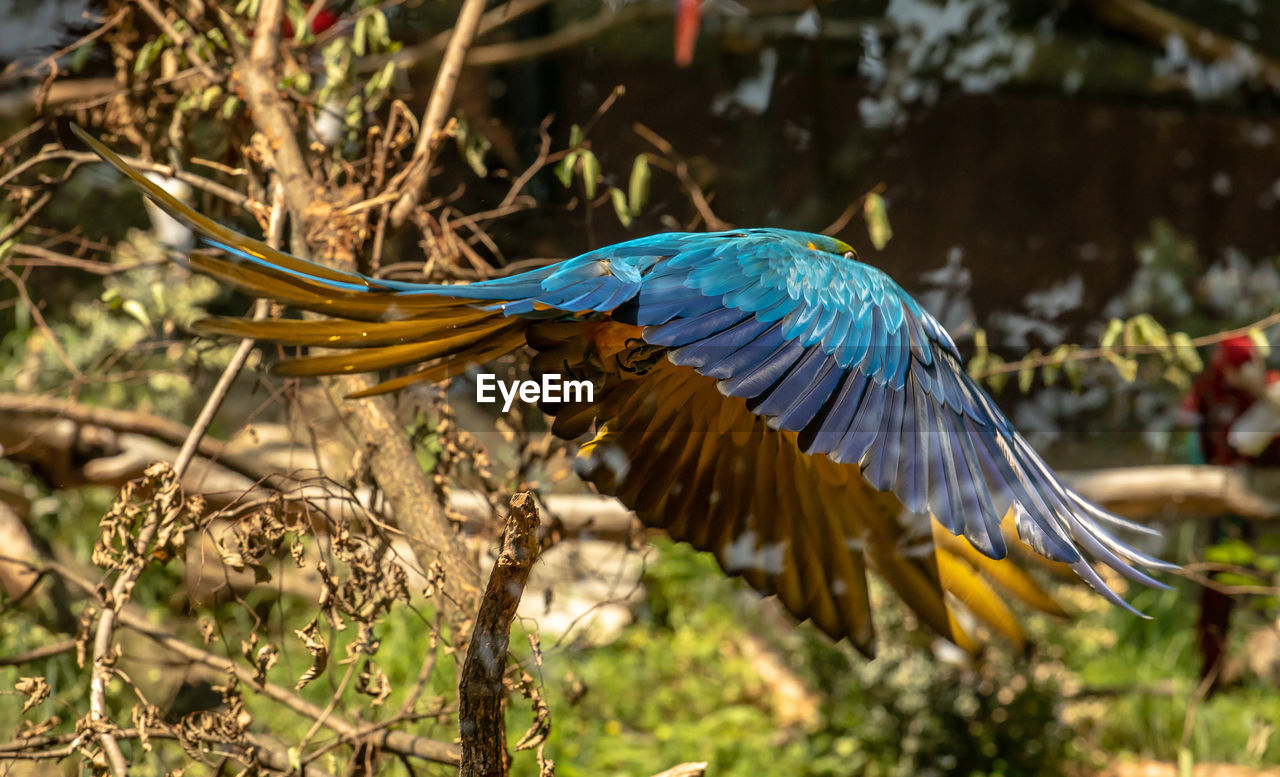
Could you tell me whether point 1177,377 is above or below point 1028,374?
below

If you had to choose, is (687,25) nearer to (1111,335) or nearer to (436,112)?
(436,112)

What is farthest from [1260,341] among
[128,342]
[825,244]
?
[128,342]

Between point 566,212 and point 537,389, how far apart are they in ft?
1.09

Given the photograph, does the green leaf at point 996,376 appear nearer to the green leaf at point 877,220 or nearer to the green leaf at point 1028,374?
the green leaf at point 1028,374

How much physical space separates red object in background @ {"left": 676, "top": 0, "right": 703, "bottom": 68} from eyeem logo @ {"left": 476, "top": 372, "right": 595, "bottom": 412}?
0.50 metres

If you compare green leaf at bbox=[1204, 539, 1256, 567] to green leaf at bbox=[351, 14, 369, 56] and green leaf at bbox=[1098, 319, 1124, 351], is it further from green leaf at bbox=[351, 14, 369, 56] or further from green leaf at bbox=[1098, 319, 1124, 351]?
green leaf at bbox=[351, 14, 369, 56]

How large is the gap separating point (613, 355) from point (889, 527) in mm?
289

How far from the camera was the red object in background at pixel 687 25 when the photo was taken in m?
1.03

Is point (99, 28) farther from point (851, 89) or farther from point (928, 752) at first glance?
point (928, 752)

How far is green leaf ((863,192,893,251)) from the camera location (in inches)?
36.7

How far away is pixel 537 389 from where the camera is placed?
2.23 feet

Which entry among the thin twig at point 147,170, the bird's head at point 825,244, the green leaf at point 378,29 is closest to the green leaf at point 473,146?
the green leaf at point 378,29

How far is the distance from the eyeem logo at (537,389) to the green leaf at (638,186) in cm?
28

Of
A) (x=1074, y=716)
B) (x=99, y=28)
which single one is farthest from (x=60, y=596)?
(x=1074, y=716)
